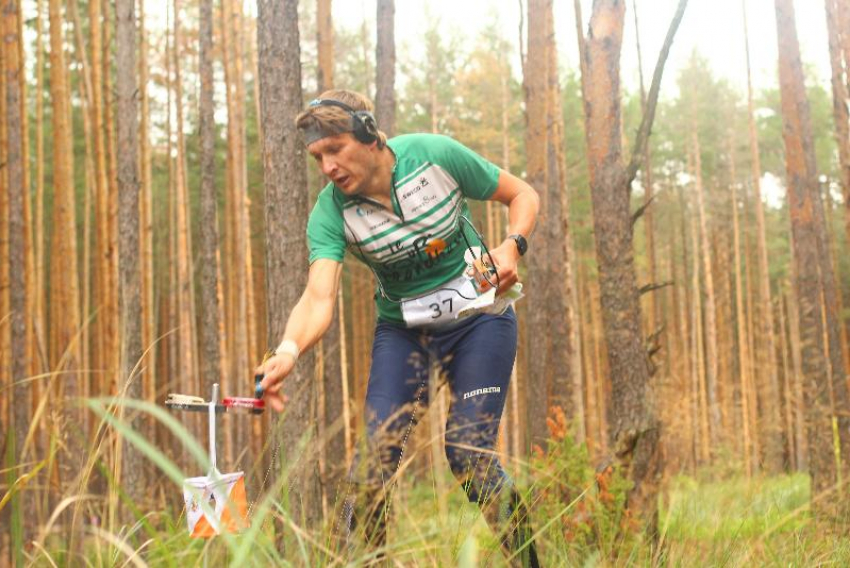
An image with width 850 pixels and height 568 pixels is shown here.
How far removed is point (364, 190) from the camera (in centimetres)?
334

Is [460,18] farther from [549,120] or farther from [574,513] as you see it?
[574,513]

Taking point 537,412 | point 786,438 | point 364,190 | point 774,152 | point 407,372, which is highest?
point 774,152

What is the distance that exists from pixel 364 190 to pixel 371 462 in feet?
4.09

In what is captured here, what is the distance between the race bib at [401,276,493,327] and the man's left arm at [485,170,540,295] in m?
0.15

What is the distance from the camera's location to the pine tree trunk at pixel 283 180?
17.3ft

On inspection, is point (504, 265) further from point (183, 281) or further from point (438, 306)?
point (183, 281)

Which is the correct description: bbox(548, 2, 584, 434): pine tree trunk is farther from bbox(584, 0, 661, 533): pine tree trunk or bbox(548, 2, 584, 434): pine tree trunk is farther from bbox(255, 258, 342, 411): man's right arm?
bbox(255, 258, 342, 411): man's right arm

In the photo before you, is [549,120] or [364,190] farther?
[549,120]

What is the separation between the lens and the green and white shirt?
3.35 metres

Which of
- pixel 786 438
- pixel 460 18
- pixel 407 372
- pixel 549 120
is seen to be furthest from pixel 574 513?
pixel 460 18

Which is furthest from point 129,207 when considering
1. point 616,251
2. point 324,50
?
point 616,251

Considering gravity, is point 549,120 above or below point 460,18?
below

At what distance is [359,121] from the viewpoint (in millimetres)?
3164

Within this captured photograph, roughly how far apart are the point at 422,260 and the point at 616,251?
1.95m
